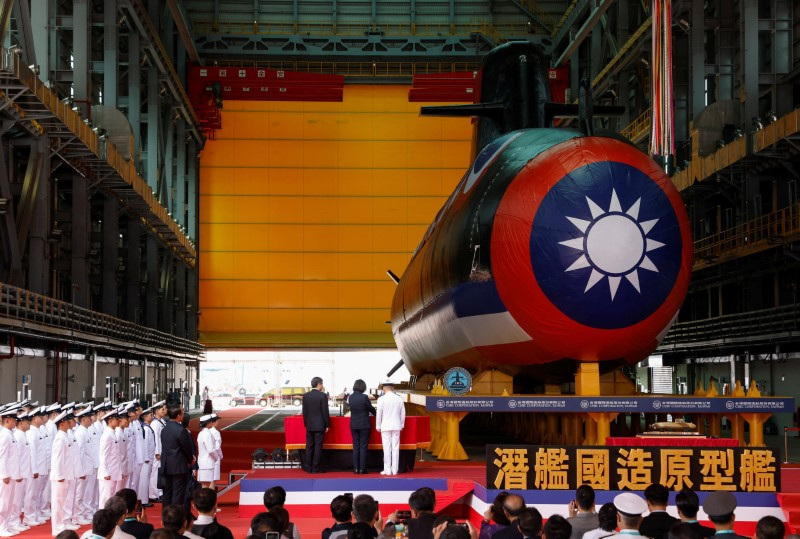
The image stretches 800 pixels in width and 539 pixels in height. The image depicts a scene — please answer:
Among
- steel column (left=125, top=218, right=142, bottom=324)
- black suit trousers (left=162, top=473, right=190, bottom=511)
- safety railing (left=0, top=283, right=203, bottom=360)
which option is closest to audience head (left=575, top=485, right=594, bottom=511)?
black suit trousers (left=162, top=473, right=190, bottom=511)

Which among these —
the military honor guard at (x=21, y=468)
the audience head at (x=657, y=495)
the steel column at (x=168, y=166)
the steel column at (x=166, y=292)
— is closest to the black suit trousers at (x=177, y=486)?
the military honor guard at (x=21, y=468)

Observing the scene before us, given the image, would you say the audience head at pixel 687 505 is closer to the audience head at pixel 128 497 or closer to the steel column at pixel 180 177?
the audience head at pixel 128 497

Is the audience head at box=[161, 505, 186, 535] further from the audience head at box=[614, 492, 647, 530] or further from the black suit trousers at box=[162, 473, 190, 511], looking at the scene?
the black suit trousers at box=[162, 473, 190, 511]

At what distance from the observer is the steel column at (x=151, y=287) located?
158ft

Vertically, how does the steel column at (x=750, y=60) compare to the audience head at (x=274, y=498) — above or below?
above

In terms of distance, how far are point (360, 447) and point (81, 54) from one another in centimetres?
2332

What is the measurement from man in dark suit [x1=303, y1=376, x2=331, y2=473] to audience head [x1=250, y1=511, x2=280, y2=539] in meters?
8.85

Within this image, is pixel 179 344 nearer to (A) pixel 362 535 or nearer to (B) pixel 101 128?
(B) pixel 101 128

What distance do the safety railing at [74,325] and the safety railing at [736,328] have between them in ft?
70.9

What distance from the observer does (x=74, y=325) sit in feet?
104

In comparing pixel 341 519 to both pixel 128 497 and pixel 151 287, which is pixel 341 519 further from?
pixel 151 287

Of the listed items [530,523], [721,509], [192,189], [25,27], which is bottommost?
[530,523]

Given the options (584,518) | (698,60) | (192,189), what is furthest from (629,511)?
(192,189)

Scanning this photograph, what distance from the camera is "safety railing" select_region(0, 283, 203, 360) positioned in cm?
2509
